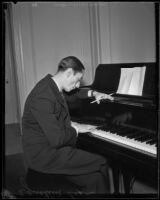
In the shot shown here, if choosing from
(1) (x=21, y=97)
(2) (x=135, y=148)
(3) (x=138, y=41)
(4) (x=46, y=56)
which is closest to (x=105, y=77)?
(3) (x=138, y=41)

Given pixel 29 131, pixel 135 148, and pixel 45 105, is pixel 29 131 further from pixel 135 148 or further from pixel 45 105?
pixel 135 148

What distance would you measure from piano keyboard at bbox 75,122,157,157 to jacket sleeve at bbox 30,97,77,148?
1.16 feet

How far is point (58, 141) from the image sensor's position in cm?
146

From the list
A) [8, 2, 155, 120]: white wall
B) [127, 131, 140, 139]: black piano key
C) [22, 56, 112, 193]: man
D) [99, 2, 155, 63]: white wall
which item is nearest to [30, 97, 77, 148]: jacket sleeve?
[22, 56, 112, 193]: man

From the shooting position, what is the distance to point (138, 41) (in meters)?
2.12

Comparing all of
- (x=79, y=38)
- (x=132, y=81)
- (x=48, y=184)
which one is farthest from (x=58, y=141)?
(x=79, y=38)

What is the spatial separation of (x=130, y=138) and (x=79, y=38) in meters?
1.13

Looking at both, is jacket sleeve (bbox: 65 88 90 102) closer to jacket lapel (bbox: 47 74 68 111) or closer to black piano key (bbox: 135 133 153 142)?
jacket lapel (bbox: 47 74 68 111)

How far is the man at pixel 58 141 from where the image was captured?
4.81 feet

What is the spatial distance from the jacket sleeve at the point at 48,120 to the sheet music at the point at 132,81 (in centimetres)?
71

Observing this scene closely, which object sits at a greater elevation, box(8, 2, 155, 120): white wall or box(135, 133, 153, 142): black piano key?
box(8, 2, 155, 120): white wall

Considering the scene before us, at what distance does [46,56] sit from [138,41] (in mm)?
810

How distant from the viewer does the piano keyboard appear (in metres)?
1.43
